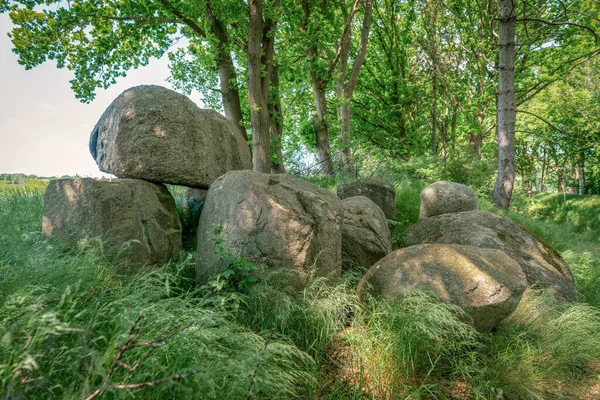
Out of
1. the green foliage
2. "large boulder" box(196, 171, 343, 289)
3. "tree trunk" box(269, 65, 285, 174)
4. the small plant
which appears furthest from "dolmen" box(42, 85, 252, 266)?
the green foliage

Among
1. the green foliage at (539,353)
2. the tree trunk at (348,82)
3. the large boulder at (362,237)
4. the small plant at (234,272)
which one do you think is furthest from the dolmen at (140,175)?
the tree trunk at (348,82)

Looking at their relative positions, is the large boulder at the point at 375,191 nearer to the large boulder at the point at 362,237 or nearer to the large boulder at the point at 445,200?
the large boulder at the point at 445,200

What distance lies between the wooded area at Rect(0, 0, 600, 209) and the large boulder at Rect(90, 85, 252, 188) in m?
2.32

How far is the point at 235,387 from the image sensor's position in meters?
2.04

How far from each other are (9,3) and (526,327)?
39.5ft

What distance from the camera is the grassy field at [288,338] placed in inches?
82.5

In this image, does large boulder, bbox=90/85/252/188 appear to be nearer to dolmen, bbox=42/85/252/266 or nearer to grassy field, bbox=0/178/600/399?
dolmen, bbox=42/85/252/266

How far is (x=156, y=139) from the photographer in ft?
14.7

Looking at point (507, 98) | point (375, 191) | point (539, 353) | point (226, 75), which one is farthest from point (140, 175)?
point (507, 98)

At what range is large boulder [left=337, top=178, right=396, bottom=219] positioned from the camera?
7.09m

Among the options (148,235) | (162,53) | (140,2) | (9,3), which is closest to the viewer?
(148,235)

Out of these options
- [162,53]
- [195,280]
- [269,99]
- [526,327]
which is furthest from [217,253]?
[162,53]

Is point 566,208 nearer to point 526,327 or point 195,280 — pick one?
point 526,327

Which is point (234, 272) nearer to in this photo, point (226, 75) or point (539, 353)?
point (539, 353)
